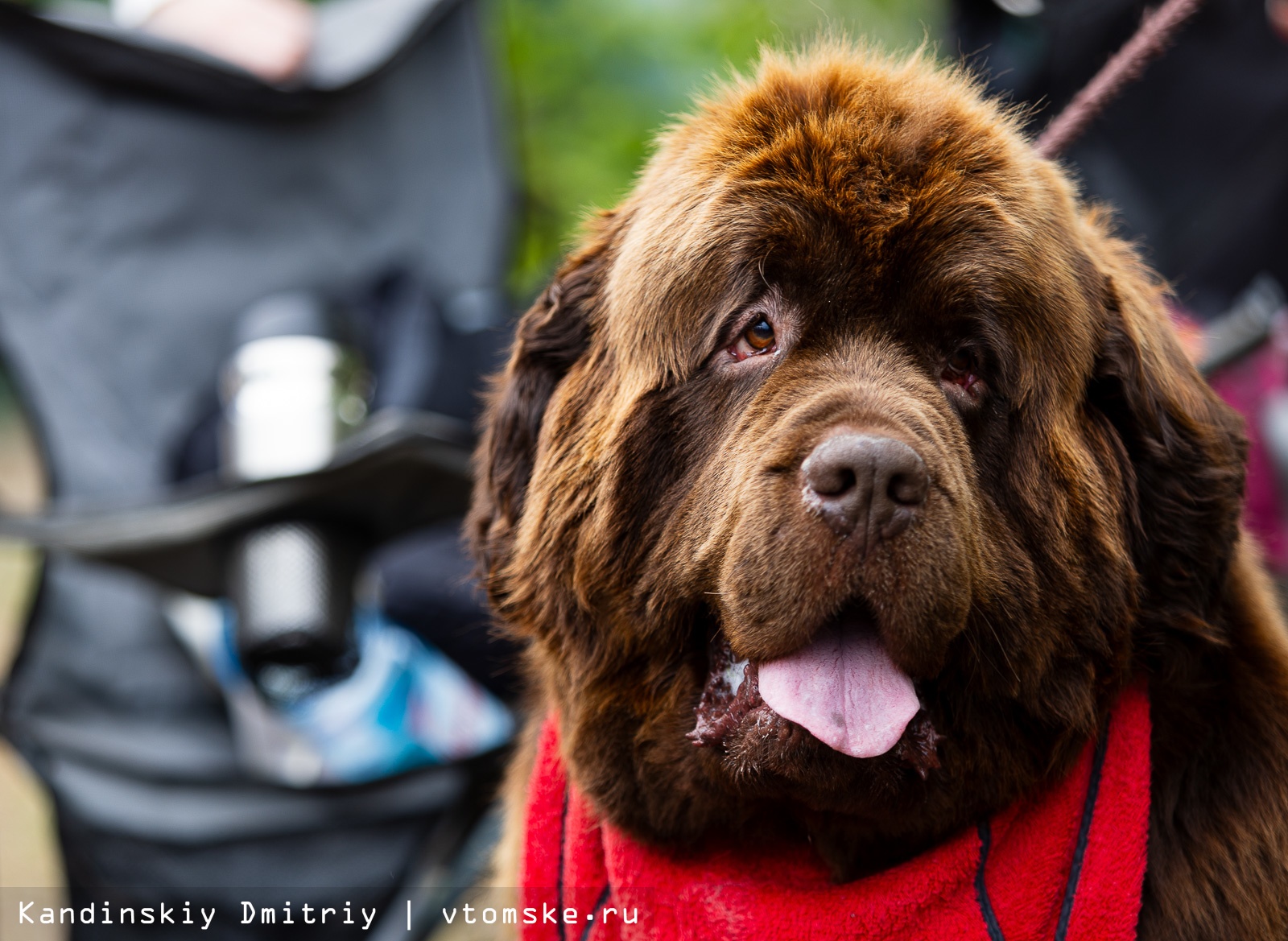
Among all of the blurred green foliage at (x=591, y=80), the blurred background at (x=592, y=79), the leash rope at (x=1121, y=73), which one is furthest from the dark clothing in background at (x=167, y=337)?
the blurred green foliage at (x=591, y=80)

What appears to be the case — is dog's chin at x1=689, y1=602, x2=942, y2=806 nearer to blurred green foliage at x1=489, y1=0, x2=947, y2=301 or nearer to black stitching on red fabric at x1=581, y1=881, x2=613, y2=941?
black stitching on red fabric at x1=581, y1=881, x2=613, y2=941

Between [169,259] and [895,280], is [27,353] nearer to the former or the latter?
[169,259]

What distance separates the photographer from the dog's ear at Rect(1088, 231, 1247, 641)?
6.69 ft

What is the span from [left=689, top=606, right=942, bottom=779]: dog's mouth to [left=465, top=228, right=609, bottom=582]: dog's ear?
0.64m

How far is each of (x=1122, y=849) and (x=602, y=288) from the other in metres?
1.34

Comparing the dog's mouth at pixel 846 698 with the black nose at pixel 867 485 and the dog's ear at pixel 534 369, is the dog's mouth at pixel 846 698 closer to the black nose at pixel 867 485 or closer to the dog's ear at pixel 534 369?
the black nose at pixel 867 485

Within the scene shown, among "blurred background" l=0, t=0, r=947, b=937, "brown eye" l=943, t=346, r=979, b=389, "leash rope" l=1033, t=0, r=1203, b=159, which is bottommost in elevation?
"blurred background" l=0, t=0, r=947, b=937

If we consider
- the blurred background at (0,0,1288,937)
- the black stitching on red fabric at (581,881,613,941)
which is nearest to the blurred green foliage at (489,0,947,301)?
the blurred background at (0,0,1288,937)

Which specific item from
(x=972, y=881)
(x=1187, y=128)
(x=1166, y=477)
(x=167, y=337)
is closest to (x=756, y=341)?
(x=1166, y=477)

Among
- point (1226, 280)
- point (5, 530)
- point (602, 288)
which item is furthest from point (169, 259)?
point (1226, 280)

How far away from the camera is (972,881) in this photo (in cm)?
199

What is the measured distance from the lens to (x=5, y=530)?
3033mm

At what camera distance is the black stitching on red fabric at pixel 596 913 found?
225 cm

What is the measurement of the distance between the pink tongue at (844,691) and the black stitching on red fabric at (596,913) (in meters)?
0.63
